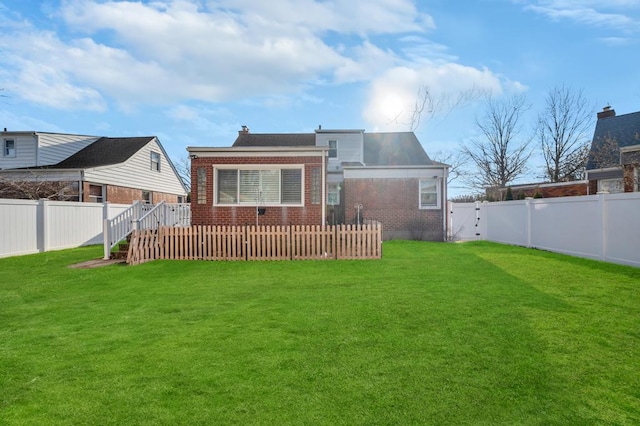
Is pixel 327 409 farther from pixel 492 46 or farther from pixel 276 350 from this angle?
pixel 492 46

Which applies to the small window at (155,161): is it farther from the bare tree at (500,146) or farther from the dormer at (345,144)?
the bare tree at (500,146)

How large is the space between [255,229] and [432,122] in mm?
23673

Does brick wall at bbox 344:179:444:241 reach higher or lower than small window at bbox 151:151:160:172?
lower

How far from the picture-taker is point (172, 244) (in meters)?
12.1

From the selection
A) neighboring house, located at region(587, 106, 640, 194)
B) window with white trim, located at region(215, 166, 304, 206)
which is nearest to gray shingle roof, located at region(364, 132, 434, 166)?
neighboring house, located at region(587, 106, 640, 194)

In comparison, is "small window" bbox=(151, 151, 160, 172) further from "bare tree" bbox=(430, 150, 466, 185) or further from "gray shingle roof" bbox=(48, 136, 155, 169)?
"bare tree" bbox=(430, 150, 466, 185)

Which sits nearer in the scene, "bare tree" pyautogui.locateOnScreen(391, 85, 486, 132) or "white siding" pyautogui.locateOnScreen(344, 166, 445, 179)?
"white siding" pyautogui.locateOnScreen(344, 166, 445, 179)

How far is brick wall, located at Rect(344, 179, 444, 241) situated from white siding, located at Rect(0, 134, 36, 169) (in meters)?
19.8

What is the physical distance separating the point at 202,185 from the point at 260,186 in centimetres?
219

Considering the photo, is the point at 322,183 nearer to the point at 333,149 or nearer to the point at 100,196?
the point at 333,149

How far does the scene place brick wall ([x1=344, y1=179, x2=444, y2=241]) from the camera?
18.9m

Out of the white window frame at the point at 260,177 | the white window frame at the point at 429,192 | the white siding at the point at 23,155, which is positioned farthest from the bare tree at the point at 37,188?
the white window frame at the point at 429,192

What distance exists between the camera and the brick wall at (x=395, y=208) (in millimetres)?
18922

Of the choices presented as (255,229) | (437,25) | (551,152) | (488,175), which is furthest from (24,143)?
(551,152)
